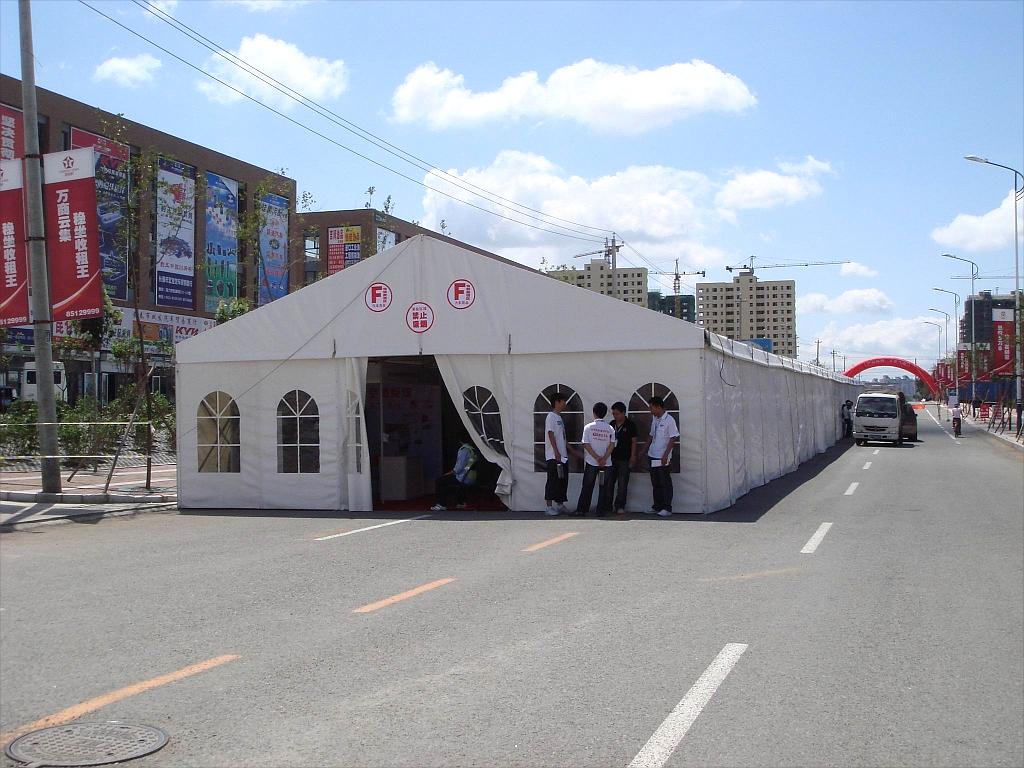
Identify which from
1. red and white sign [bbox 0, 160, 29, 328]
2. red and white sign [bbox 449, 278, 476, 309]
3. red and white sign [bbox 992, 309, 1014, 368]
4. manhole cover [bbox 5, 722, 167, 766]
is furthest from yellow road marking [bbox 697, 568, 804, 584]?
red and white sign [bbox 992, 309, 1014, 368]

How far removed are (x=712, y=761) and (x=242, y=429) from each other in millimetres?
13651

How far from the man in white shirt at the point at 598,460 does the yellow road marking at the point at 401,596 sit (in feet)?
18.2

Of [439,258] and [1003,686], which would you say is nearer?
[1003,686]

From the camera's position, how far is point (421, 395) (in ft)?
66.6

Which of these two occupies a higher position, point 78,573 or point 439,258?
point 439,258

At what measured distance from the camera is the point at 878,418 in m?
38.8

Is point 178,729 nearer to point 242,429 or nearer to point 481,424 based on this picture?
point 481,424

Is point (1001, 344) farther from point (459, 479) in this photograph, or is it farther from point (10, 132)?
point (10, 132)

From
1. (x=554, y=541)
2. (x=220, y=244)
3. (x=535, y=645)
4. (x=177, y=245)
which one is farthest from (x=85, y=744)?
(x=220, y=244)

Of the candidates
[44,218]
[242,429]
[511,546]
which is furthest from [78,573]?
[44,218]

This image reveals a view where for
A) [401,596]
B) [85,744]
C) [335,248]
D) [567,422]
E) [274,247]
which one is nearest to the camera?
[85,744]

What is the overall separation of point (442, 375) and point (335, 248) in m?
52.7

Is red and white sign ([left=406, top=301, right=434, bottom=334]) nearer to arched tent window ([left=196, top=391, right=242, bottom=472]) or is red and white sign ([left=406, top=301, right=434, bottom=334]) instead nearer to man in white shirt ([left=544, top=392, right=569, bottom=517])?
man in white shirt ([left=544, top=392, right=569, bottom=517])

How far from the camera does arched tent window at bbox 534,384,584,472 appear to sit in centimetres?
1550
